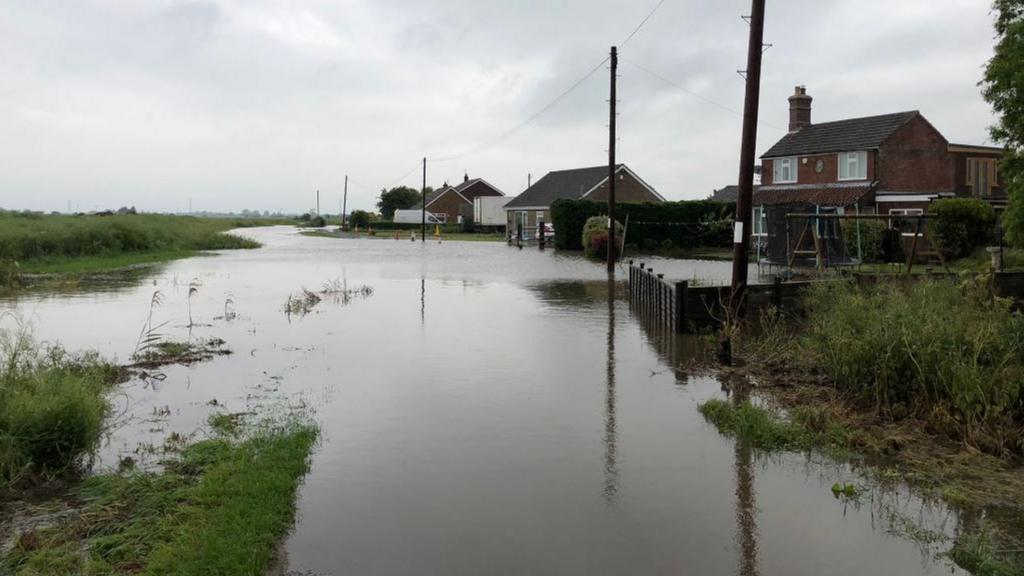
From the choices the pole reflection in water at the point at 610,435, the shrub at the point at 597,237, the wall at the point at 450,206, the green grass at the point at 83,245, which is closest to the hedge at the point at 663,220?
the shrub at the point at 597,237

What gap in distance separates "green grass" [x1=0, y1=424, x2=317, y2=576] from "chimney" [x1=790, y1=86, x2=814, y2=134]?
4955 centimetres

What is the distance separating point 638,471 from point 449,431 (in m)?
2.11

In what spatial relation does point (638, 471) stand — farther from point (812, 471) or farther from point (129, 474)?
point (129, 474)

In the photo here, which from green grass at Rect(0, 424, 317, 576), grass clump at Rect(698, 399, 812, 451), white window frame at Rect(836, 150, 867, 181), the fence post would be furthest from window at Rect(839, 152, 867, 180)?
green grass at Rect(0, 424, 317, 576)

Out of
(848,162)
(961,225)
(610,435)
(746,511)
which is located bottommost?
(746,511)

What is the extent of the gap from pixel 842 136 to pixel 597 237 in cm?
1624

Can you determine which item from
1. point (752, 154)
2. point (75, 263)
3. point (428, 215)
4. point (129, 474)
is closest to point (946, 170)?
point (752, 154)

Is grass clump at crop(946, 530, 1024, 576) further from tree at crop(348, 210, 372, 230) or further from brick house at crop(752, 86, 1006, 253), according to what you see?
tree at crop(348, 210, 372, 230)

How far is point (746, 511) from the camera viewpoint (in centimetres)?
628

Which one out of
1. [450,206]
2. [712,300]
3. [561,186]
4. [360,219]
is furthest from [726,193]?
[712,300]

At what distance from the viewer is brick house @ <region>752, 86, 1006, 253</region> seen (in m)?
42.3

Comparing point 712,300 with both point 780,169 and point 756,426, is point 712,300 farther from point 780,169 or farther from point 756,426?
point 780,169

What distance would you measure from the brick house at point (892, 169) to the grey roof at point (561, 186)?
20438 mm

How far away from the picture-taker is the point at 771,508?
634 cm
